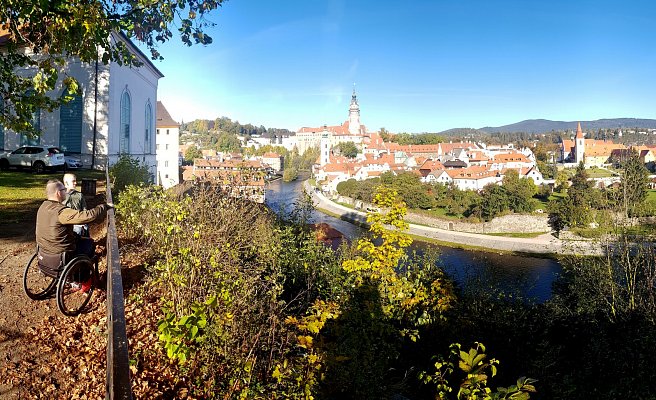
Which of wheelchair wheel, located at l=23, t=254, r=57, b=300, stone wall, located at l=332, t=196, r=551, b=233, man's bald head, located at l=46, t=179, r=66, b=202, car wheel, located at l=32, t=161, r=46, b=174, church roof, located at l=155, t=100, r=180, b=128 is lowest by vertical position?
stone wall, located at l=332, t=196, r=551, b=233

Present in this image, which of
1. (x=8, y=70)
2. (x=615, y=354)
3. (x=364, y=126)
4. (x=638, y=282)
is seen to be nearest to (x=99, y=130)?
(x=8, y=70)

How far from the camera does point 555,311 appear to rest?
38.3 feet

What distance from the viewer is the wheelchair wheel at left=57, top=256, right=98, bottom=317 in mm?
3773

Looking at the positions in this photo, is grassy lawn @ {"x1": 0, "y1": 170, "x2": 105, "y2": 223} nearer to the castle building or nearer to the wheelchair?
the wheelchair

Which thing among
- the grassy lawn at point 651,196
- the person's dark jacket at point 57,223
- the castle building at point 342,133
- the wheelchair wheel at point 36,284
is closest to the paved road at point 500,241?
the grassy lawn at point 651,196

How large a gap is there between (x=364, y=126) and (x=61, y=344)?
13677cm

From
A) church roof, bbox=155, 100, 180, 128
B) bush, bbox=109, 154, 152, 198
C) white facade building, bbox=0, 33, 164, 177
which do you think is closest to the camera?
bush, bbox=109, 154, 152, 198

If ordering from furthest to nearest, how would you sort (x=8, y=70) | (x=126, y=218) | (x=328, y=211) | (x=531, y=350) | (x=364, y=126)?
(x=364, y=126) < (x=328, y=211) < (x=531, y=350) < (x=8, y=70) < (x=126, y=218)

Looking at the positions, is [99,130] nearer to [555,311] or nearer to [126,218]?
[126,218]

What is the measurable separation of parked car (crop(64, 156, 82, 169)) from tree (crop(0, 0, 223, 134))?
Answer: 10074 millimetres

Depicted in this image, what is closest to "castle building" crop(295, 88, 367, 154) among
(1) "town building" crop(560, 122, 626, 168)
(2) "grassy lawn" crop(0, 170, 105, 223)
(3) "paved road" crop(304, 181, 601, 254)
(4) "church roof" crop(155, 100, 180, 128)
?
(1) "town building" crop(560, 122, 626, 168)

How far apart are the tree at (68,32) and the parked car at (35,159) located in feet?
29.9

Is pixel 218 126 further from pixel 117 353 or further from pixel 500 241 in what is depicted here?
pixel 117 353

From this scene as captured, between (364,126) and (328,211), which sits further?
(364,126)
